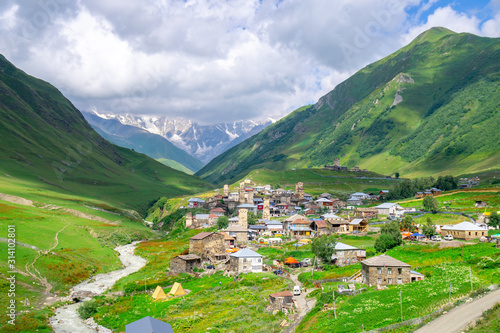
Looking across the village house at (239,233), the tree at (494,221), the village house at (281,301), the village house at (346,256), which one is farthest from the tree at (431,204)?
the village house at (281,301)

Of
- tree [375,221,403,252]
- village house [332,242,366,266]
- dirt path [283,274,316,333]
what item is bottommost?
dirt path [283,274,316,333]

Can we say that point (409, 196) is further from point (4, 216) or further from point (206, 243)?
point (4, 216)

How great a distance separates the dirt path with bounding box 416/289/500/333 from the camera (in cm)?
2862

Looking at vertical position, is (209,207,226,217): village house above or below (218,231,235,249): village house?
above

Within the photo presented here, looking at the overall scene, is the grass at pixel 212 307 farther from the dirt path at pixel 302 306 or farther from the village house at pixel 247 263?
the village house at pixel 247 263

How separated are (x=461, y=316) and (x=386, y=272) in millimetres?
18601

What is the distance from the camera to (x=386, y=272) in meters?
48.6

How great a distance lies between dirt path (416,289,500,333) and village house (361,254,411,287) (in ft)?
49.3

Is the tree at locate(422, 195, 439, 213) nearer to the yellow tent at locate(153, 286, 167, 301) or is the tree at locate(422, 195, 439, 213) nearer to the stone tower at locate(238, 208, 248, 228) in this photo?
the stone tower at locate(238, 208, 248, 228)

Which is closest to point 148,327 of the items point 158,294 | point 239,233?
point 158,294

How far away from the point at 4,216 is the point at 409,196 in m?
128

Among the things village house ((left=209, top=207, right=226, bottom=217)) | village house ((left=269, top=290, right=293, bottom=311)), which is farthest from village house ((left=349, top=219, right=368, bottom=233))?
village house ((left=269, top=290, right=293, bottom=311))

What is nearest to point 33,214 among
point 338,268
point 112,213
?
point 112,213

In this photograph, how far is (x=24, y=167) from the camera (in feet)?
573
